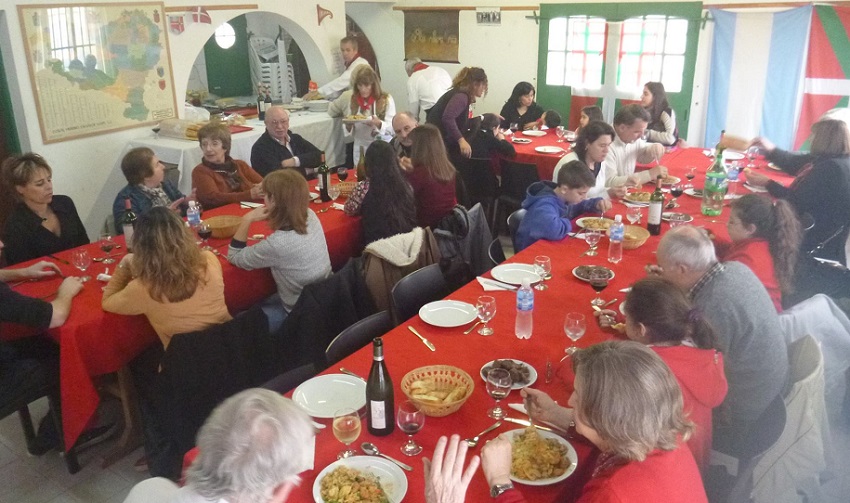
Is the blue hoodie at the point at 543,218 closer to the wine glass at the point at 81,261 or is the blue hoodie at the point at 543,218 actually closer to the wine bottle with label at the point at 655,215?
the wine bottle with label at the point at 655,215

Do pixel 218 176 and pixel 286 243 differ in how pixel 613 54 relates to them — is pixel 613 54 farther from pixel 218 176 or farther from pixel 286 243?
pixel 286 243

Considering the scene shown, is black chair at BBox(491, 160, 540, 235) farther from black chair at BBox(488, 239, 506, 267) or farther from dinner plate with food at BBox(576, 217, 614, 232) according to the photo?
black chair at BBox(488, 239, 506, 267)

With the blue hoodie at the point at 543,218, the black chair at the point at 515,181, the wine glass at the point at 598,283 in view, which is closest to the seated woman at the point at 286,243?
the blue hoodie at the point at 543,218

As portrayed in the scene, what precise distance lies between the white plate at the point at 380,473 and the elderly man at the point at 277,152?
389 cm

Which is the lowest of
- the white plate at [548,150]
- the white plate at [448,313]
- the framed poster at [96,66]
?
the white plate at [448,313]

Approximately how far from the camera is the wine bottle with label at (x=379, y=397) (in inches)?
81.4

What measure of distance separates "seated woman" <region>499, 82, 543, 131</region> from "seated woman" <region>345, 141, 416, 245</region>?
3674 mm

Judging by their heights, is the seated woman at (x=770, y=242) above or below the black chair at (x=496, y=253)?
above

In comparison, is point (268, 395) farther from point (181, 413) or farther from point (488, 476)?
point (181, 413)

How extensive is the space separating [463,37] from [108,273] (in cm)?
713

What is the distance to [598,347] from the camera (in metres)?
1.82

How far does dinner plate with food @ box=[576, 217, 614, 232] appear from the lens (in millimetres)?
4037

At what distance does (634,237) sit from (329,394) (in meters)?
2.21

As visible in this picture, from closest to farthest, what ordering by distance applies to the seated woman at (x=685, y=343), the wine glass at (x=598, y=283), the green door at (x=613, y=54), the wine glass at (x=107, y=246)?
the seated woman at (x=685, y=343) → the wine glass at (x=598, y=283) → the wine glass at (x=107, y=246) → the green door at (x=613, y=54)
